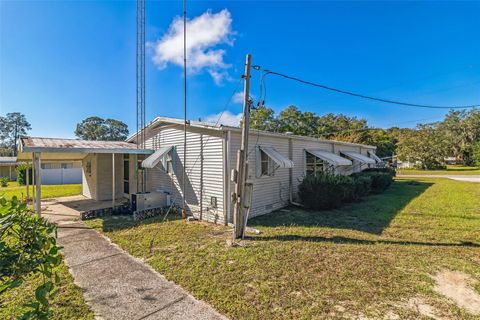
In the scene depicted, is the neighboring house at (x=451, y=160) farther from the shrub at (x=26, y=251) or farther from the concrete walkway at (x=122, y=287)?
the shrub at (x=26, y=251)

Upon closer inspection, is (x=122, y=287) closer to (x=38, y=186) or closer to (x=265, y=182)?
(x=38, y=186)

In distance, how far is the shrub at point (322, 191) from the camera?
9.77 metres

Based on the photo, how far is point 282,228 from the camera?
7.38 meters

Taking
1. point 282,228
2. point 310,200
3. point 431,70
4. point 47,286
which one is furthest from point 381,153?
point 47,286

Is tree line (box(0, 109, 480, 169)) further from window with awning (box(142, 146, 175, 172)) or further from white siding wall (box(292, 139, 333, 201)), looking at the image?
window with awning (box(142, 146, 175, 172))

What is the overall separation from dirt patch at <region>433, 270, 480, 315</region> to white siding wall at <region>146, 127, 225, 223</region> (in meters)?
5.58

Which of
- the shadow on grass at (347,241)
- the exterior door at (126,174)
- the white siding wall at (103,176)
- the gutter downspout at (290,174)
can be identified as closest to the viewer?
the shadow on grass at (347,241)

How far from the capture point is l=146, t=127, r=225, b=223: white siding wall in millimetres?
8125

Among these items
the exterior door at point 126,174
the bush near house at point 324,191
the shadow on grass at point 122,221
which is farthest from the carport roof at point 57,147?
the bush near house at point 324,191

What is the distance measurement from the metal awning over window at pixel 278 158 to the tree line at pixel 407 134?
2586 centimetres

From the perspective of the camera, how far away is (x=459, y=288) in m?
4.01

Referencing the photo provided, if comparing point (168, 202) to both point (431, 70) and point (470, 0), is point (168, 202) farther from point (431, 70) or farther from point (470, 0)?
point (431, 70)

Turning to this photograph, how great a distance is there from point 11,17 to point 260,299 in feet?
35.3

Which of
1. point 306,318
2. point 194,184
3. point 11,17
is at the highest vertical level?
point 11,17
